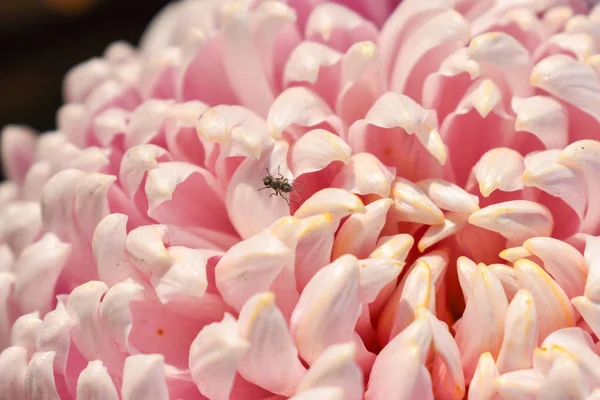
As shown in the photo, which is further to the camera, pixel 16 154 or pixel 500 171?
pixel 16 154

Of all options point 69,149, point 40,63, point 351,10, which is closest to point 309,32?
A: point 351,10

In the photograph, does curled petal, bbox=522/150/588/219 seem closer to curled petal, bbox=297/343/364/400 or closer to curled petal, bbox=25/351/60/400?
curled petal, bbox=297/343/364/400

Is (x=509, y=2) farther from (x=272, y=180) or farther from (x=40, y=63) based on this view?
(x=40, y=63)

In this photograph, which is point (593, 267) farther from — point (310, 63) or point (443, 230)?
point (310, 63)

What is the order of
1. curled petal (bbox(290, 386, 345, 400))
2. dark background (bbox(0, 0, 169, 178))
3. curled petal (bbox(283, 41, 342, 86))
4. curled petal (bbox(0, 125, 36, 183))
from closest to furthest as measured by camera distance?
curled petal (bbox(290, 386, 345, 400)) < curled petal (bbox(283, 41, 342, 86)) < curled petal (bbox(0, 125, 36, 183)) < dark background (bbox(0, 0, 169, 178))

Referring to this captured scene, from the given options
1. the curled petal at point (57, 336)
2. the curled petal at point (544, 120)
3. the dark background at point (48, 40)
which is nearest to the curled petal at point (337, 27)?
the curled petal at point (544, 120)

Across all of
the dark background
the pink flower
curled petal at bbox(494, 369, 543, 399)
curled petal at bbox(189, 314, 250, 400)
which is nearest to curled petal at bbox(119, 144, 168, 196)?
the pink flower

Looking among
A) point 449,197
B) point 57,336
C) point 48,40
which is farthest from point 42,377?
point 48,40
